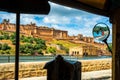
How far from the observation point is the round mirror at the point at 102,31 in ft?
7.04

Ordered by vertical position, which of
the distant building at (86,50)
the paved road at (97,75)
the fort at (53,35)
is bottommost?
the paved road at (97,75)

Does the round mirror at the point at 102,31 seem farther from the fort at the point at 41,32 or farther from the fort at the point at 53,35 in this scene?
the fort at the point at 41,32

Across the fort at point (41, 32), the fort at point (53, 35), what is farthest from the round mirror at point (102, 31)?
the fort at point (41, 32)

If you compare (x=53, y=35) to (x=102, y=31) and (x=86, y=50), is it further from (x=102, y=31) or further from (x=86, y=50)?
(x=86, y=50)

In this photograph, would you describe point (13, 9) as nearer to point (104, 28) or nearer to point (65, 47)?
point (104, 28)

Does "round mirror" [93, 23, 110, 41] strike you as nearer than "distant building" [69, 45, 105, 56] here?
Yes

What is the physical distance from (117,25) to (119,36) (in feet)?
0.34

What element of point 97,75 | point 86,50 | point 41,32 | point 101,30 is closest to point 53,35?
point 41,32

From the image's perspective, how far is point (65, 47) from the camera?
3018mm

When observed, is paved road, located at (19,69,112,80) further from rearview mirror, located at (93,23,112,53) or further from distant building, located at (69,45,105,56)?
rearview mirror, located at (93,23,112,53)

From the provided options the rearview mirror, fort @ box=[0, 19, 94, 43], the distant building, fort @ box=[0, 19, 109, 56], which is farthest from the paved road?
the rearview mirror

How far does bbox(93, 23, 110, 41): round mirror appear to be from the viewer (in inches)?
84.5

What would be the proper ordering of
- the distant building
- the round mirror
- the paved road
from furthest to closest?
the paved road < the distant building < the round mirror

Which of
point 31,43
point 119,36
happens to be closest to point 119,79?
point 119,36
